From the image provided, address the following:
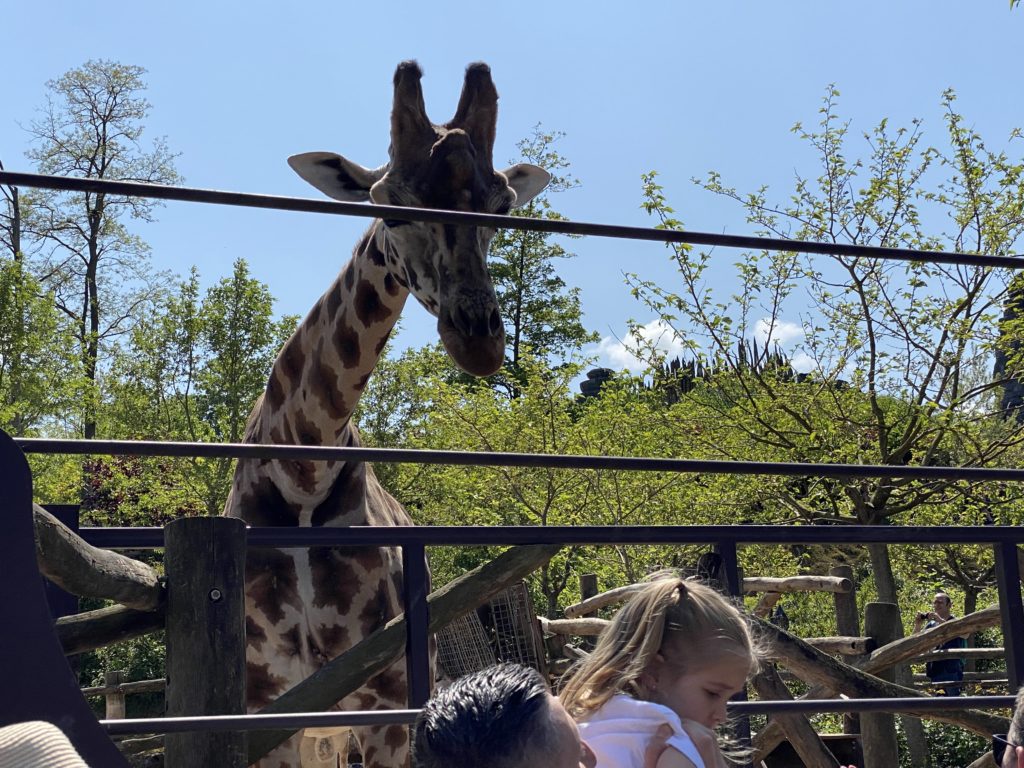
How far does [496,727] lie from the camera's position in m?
1.41

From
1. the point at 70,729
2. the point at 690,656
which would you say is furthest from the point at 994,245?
the point at 70,729

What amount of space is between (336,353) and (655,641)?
2.52m

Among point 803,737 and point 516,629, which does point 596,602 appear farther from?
point 803,737

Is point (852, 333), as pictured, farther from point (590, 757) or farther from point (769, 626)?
point (590, 757)

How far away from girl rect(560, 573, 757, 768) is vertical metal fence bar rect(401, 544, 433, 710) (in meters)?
0.64

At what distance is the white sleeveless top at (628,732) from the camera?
1.97 metres

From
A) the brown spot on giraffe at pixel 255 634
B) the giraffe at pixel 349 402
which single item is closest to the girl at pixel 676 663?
the giraffe at pixel 349 402

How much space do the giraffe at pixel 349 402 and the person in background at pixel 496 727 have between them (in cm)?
249

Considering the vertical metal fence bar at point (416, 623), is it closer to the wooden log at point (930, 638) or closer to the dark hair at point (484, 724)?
the dark hair at point (484, 724)

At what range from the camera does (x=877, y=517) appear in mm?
10242

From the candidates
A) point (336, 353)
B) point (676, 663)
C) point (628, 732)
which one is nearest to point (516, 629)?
point (336, 353)

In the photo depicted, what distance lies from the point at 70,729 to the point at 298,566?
91.1 inches

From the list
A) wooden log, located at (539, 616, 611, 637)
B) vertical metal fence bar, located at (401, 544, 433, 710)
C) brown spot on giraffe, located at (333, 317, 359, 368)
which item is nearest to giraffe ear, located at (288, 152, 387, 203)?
brown spot on giraffe, located at (333, 317, 359, 368)

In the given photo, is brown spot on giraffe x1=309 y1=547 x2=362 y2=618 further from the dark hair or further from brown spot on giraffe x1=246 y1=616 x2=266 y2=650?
the dark hair
